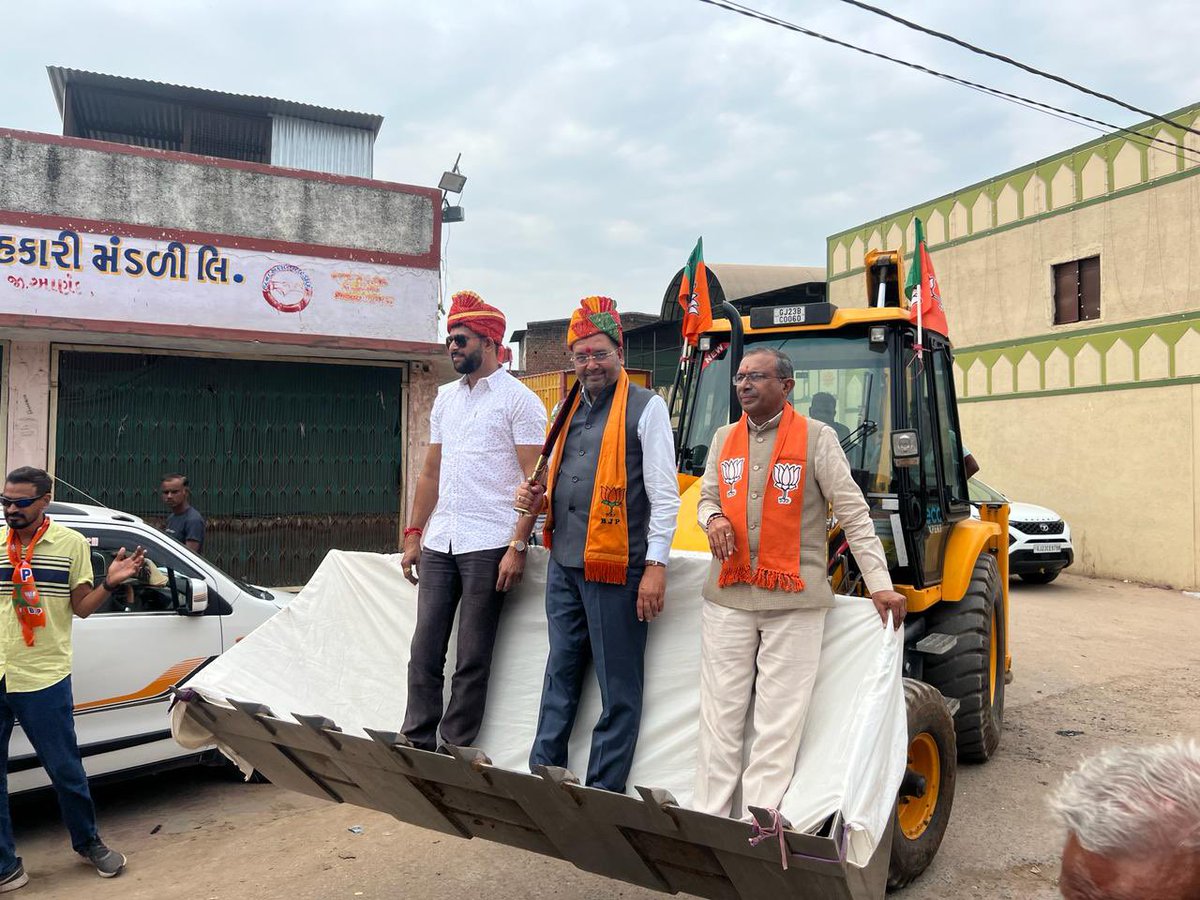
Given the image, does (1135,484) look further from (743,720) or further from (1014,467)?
(743,720)

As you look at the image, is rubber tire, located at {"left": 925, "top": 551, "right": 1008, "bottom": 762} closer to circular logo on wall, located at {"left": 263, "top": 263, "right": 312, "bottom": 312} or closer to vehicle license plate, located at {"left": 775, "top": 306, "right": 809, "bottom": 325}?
vehicle license plate, located at {"left": 775, "top": 306, "right": 809, "bottom": 325}

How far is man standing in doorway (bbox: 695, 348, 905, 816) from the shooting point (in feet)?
9.75

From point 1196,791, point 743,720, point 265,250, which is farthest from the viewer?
point 265,250

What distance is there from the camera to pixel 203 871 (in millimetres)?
4070

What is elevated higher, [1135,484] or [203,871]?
[1135,484]

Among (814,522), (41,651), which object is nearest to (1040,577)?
(814,522)

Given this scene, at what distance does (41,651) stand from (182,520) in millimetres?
3417

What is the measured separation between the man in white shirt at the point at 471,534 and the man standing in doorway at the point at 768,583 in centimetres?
76

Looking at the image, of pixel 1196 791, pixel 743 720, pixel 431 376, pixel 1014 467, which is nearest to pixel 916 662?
pixel 743 720

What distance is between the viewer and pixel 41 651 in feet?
13.2

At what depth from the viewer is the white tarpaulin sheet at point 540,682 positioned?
2.79m

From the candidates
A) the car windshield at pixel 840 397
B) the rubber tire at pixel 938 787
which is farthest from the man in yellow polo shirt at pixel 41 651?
the rubber tire at pixel 938 787

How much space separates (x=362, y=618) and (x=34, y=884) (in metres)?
1.81

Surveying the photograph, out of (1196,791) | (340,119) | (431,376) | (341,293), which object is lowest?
(1196,791)
